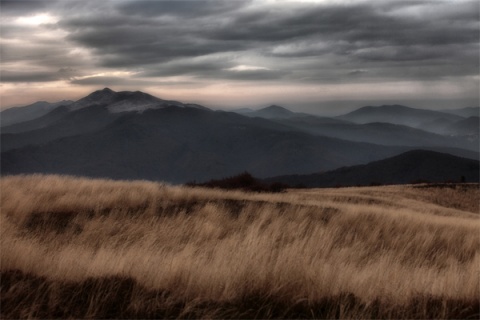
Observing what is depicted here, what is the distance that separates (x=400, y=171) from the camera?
548ft

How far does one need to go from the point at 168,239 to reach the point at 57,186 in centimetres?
625

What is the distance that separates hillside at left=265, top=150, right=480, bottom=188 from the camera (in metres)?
149

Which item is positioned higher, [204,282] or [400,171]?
[204,282]

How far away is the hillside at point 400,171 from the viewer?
149325 millimetres

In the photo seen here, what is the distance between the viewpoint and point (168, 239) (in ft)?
32.3

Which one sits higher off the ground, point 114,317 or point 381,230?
point 114,317

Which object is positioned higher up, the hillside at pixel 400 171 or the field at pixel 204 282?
the field at pixel 204 282

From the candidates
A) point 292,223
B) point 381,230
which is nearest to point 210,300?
point 292,223

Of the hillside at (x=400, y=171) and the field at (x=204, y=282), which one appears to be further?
the hillside at (x=400, y=171)

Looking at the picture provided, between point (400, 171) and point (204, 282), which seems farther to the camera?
point (400, 171)

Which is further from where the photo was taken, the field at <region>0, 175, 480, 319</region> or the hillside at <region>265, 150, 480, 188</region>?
the hillside at <region>265, 150, 480, 188</region>

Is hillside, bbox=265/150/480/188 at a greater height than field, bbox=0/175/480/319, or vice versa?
field, bbox=0/175/480/319

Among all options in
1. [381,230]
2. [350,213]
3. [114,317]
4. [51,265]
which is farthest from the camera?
[350,213]

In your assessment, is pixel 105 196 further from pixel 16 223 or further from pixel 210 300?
pixel 210 300
